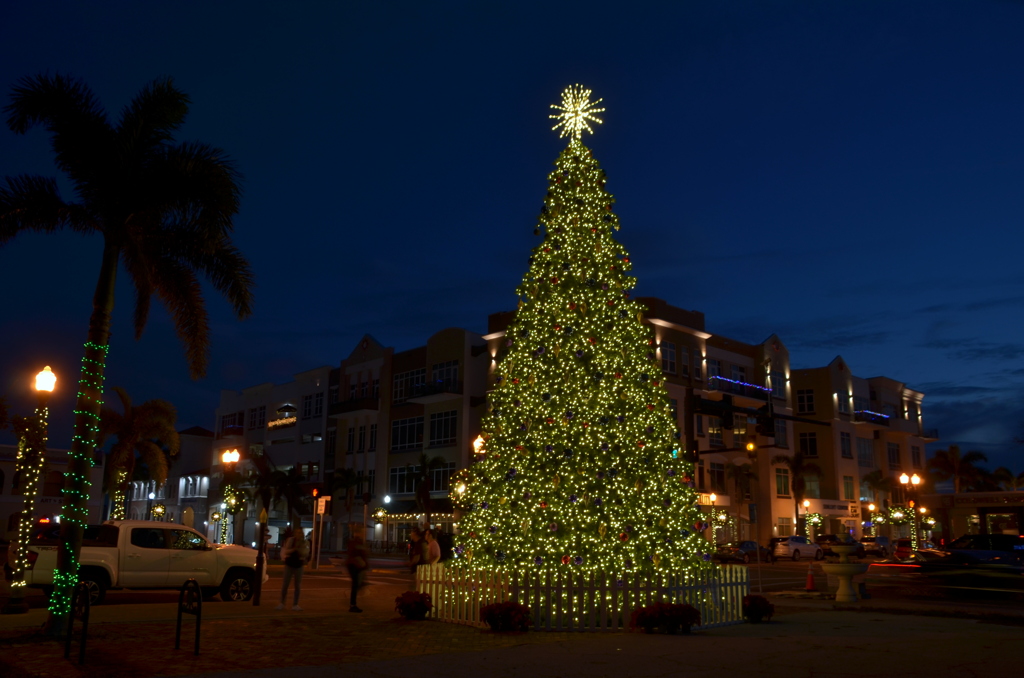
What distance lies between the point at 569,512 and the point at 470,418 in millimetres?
40349

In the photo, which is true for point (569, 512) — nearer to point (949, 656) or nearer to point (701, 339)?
point (949, 656)

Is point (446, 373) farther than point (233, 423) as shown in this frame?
No

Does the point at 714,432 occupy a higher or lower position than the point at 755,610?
higher

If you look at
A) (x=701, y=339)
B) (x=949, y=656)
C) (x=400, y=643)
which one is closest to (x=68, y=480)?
(x=400, y=643)

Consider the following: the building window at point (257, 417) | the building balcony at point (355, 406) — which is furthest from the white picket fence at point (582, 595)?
the building window at point (257, 417)

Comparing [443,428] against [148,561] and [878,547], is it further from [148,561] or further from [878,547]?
[148,561]

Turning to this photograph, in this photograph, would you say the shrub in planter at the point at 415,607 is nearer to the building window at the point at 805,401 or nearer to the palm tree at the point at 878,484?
the building window at the point at 805,401

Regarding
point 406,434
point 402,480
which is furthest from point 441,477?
point 406,434

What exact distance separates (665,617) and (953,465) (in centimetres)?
8352

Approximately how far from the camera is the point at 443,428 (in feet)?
177

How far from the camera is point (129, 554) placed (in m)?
16.7

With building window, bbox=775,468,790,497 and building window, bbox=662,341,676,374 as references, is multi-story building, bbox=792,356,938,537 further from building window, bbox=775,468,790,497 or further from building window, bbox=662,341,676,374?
building window, bbox=662,341,676,374

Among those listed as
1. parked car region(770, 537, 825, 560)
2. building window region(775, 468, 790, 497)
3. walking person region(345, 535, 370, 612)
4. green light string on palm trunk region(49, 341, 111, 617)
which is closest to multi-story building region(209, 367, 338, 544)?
building window region(775, 468, 790, 497)

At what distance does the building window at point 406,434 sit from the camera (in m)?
56.1
